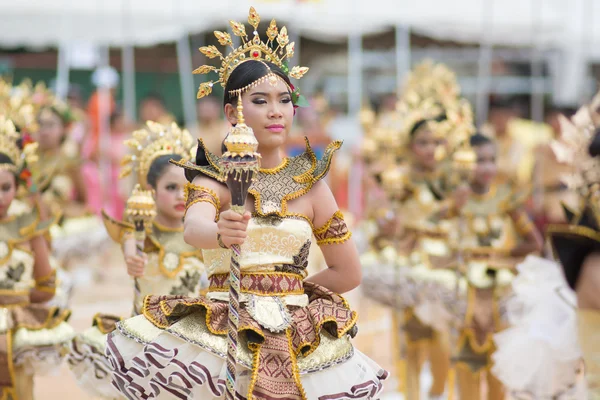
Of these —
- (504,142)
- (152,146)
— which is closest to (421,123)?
(152,146)

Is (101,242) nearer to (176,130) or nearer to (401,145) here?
(401,145)

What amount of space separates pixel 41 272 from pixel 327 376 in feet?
9.12

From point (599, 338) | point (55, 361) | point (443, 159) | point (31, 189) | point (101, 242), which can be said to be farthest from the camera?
point (101, 242)

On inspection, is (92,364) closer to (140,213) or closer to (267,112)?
(140,213)

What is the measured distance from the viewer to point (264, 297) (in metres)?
4.16

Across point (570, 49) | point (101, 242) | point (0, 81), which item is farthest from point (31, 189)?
point (570, 49)

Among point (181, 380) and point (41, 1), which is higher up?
point (41, 1)

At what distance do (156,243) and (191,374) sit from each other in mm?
2133

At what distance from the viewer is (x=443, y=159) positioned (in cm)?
848

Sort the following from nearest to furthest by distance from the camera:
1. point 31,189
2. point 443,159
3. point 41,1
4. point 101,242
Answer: point 31,189 < point 443,159 < point 101,242 < point 41,1

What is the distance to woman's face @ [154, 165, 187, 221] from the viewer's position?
6082mm

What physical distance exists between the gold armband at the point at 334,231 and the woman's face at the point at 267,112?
0.39m

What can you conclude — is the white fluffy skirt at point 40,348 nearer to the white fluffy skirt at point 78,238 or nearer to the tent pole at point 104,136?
the white fluffy skirt at point 78,238

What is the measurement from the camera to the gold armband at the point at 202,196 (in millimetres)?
4094
